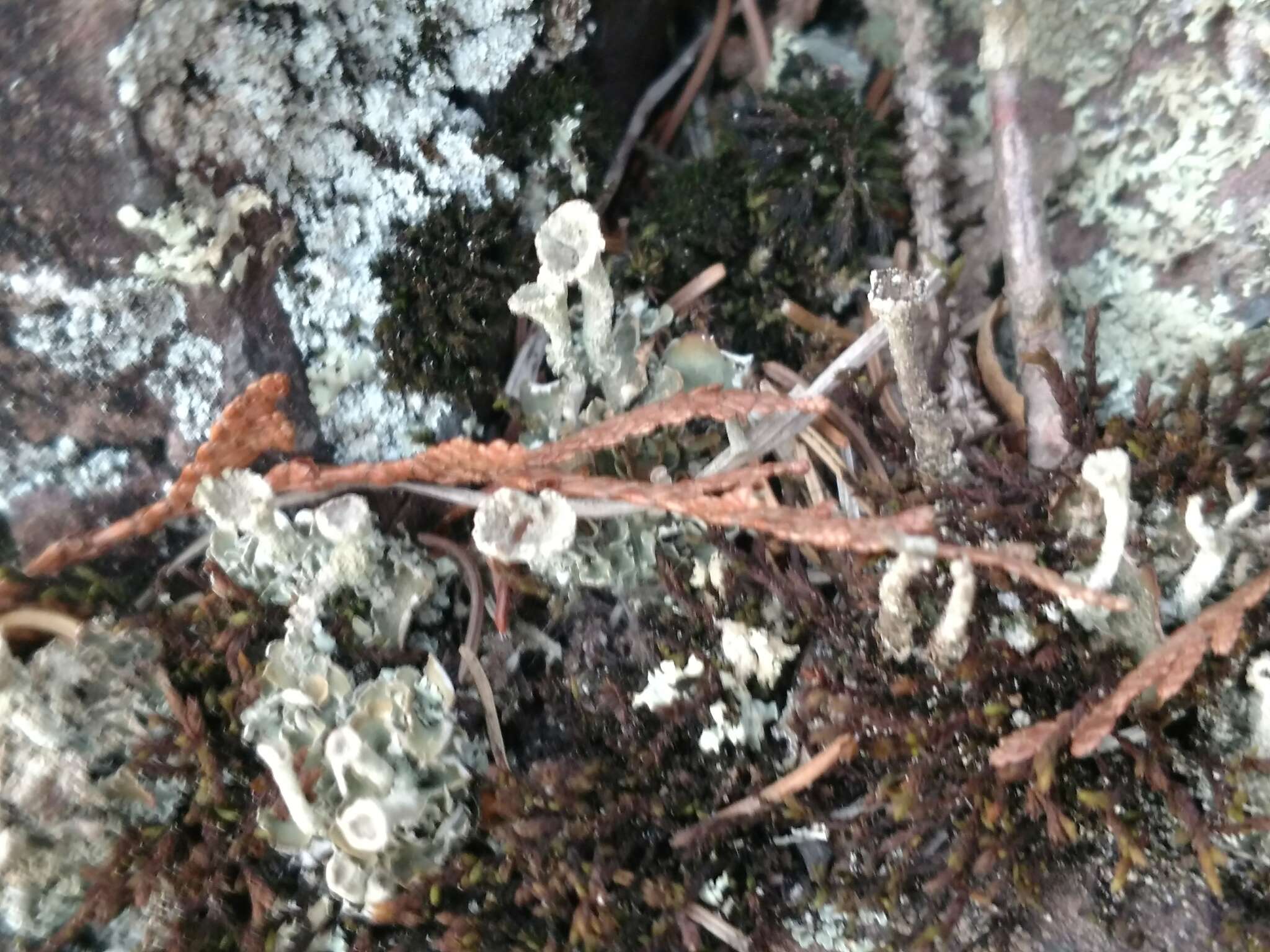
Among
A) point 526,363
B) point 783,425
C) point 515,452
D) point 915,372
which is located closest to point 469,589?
point 515,452

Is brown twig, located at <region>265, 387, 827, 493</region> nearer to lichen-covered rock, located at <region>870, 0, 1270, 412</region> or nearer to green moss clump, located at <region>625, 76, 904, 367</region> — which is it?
green moss clump, located at <region>625, 76, 904, 367</region>

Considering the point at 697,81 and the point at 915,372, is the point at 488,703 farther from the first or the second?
the point at 697,81

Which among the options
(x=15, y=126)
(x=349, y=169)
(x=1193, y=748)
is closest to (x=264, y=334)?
(x=349, y=169)

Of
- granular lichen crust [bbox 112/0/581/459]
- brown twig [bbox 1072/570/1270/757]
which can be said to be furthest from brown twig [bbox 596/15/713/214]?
brown twig [bbox 1072/570/1270/757]

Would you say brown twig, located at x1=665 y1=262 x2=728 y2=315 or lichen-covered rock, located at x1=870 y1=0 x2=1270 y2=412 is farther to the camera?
brown twig, located at x1=665 y1=262 x2=728 y2=315

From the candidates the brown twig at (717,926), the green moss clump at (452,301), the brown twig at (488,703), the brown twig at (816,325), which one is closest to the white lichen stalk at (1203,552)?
the brown twig at (816,325)

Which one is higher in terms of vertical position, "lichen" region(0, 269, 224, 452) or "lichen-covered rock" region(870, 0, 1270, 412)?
"lichen" region(0, 269, 224, 452)
